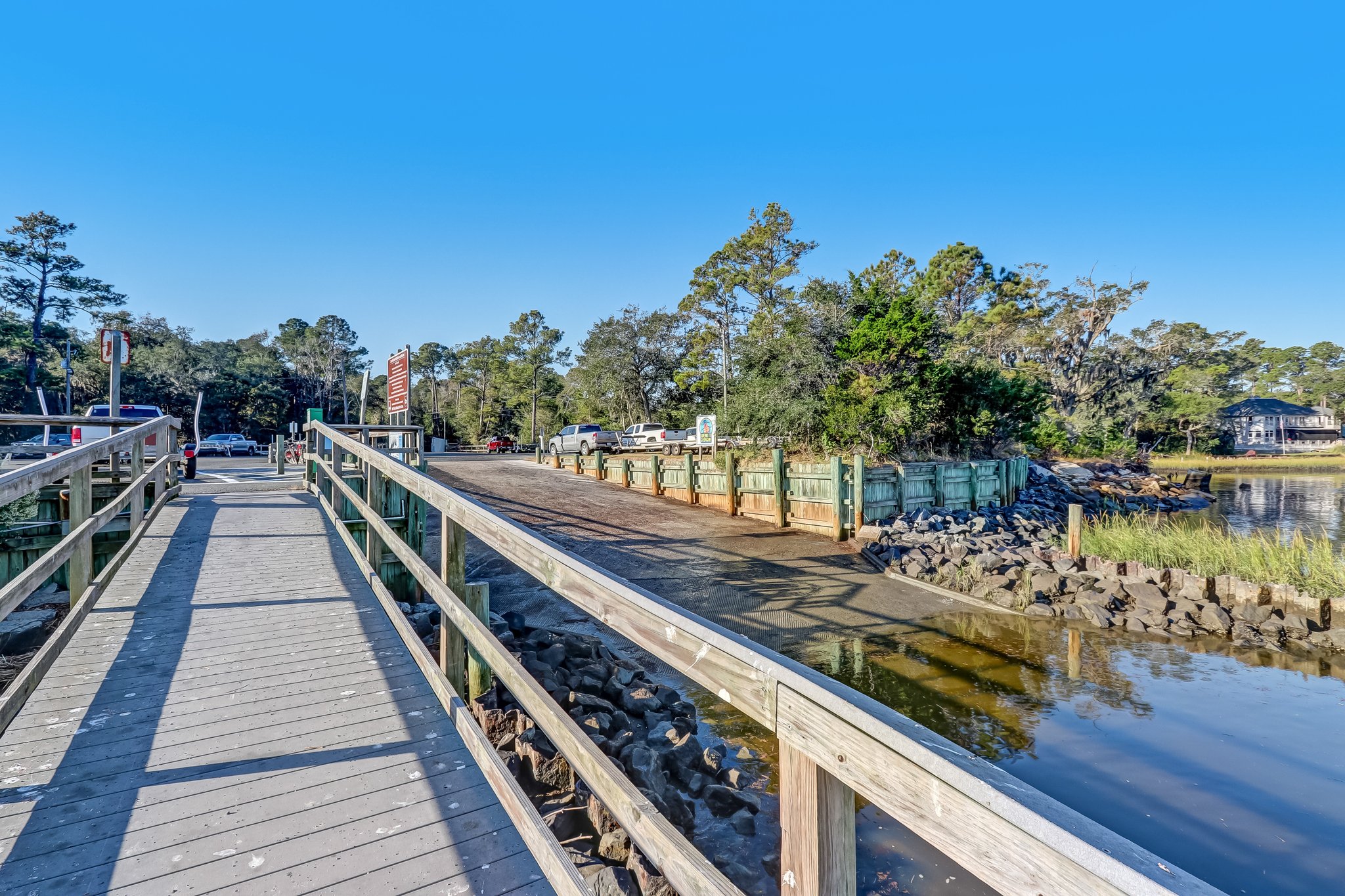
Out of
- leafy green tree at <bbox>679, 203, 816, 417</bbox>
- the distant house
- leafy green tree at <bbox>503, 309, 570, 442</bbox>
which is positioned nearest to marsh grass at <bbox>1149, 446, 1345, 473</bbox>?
the distant house

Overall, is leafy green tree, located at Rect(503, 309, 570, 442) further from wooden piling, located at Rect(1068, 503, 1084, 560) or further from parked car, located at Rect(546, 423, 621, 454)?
wooden piling, located at Rect(1068, 503, 1084, 560)

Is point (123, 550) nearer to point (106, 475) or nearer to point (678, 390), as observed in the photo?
point (106, 475)

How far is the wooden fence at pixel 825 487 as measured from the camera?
13.4m

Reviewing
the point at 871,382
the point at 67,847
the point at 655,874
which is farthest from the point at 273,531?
the point at 871,382

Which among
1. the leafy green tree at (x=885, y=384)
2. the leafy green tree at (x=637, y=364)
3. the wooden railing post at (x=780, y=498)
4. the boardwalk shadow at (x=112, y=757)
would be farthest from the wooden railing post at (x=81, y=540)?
the leafy green tree at (x=637, y=364)

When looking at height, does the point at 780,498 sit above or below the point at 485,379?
below

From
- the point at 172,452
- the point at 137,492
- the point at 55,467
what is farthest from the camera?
the point at 172,452

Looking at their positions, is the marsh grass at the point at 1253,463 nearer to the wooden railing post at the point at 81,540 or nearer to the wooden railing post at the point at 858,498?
the wooden railing post at the point at 858,498

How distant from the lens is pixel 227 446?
124ft

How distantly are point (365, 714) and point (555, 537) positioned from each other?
904cm

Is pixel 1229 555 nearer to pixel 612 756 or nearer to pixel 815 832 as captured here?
pixel 612 756

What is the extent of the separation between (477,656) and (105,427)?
1029 centimetres

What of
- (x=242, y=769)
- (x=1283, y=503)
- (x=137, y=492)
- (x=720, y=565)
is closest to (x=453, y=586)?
(x=242, y=769)

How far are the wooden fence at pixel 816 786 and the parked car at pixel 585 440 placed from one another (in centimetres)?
2370
